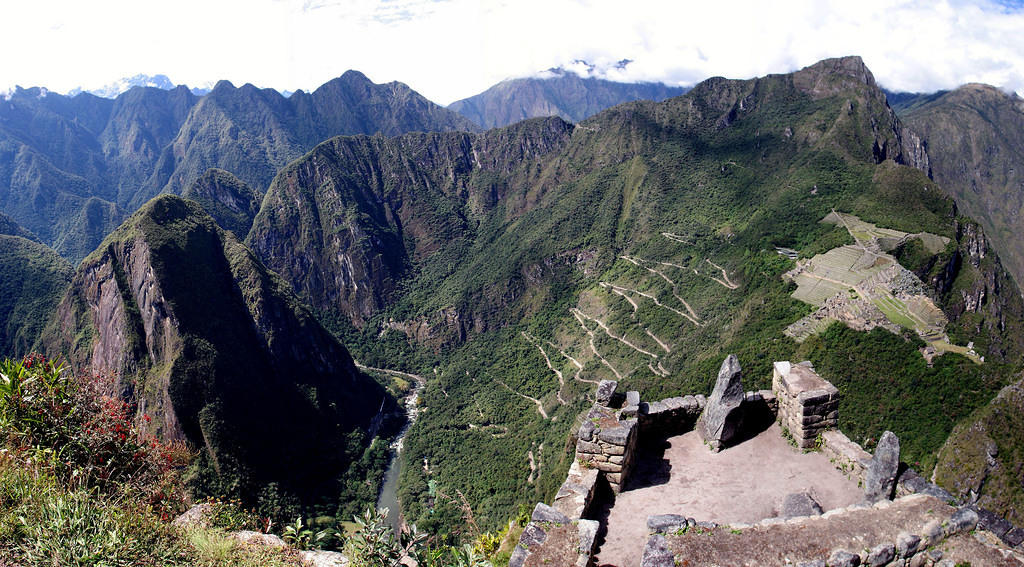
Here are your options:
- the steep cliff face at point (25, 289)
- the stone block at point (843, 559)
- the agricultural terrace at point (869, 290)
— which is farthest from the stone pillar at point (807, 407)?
the steep cliff face at point (25, 289)

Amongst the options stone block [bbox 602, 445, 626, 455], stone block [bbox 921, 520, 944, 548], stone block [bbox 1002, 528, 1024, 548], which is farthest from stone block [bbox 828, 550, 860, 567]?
stone block [bbox 602, 445, 626, 455]

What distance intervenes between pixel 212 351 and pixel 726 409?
3141 inches

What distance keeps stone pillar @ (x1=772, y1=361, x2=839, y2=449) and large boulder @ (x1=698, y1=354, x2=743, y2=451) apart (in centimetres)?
135

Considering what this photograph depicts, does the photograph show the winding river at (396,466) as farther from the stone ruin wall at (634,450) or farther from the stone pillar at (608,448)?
the stone pillar at (608,448)

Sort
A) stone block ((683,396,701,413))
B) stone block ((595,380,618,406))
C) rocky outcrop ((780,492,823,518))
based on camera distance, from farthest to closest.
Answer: stone block ((683,396,701,413))
stone block ((595,380,618,406))
rocky outcrop ((780,492,823,518))

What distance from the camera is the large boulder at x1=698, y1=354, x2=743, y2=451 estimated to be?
13586 mm

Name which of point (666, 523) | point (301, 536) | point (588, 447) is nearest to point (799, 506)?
point (666, 523)

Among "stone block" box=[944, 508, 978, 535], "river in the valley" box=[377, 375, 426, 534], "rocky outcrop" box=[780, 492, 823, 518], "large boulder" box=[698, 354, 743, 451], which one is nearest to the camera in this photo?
"stone block" box=[944, 508, 978, 535]

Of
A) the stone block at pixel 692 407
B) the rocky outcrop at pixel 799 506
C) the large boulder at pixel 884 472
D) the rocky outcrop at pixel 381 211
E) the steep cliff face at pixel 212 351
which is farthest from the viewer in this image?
the rocky outcrop at pixel 381 211

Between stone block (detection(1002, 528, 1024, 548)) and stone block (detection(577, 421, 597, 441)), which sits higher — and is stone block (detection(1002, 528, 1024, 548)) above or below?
below

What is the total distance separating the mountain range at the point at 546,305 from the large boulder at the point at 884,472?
1113cm

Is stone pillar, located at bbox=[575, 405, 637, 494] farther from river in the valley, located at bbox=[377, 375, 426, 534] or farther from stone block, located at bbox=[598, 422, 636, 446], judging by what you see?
river in the valley, located at bbox=[377, 375, 426, 534]

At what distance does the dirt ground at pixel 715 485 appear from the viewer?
37.6ft

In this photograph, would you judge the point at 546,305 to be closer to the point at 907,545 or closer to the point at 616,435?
the point at 616,435
